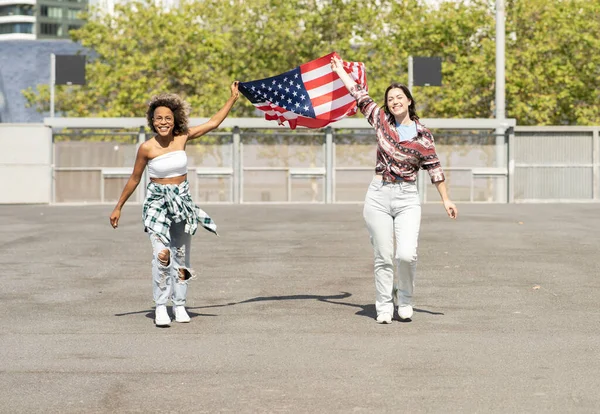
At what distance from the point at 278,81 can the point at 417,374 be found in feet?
15.7

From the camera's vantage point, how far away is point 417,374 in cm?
750

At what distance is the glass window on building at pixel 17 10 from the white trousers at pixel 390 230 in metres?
154

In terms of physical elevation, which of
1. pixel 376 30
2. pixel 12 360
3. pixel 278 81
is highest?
pixel 376 30

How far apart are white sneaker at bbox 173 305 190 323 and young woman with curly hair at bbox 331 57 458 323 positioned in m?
1.45

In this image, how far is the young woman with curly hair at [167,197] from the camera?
968cm

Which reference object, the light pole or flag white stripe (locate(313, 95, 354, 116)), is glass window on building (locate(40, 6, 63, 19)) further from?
flag white stripe (locate(313, 95, 354, 116))

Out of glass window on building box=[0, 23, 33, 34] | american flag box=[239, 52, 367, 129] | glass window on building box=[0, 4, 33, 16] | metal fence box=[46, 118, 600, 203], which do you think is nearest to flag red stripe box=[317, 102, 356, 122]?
american flag box=[239, 52, 367, 129]

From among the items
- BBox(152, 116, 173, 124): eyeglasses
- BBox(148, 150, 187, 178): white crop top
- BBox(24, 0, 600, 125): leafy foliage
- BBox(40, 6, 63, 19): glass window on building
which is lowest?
BBox(148, 150, 187, 178): white crop top

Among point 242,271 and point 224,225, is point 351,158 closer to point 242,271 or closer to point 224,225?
point 224,225

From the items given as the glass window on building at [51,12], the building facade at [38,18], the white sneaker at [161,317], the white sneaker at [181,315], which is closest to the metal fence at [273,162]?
the white sneaker at [181,315]

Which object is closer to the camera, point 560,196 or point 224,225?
point 224,225

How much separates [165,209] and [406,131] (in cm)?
188

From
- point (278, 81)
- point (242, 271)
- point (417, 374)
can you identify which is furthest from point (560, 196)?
point (417, 374)

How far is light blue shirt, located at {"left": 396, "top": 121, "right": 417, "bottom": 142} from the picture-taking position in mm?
9750
